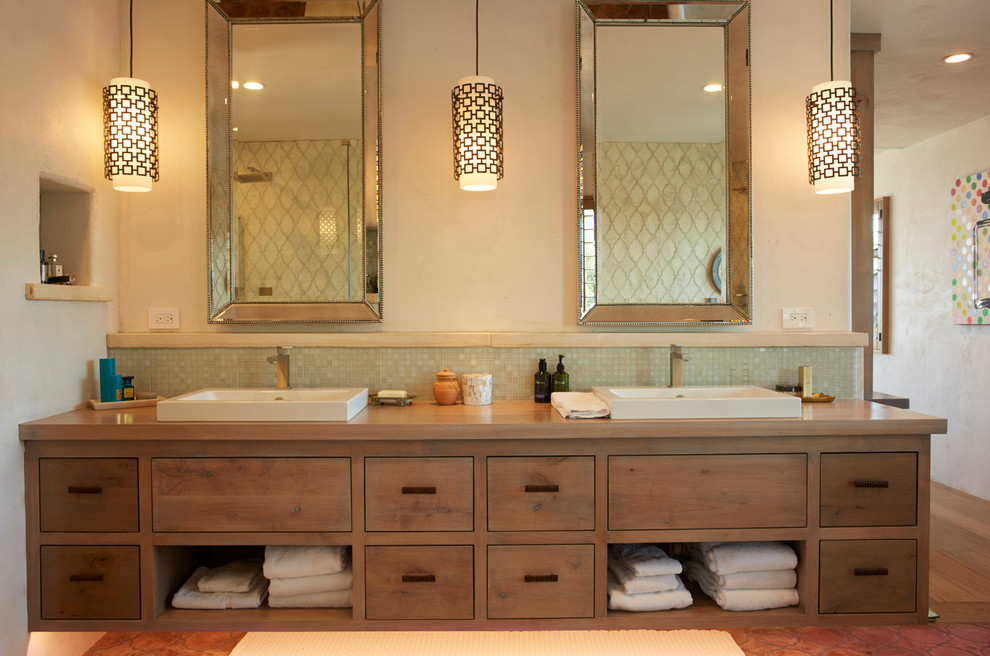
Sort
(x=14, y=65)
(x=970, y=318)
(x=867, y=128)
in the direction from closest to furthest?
1. (x=14, y=65)
2. (x=867, y=128)
3. (x=970, y=318)

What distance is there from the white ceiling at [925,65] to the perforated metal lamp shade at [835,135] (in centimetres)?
71

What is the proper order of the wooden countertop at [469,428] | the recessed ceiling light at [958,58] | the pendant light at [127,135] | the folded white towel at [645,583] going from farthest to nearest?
the recessed ceiling light at [958,58] < the pendant light at [127,135] < the folded white towel at [645,583] < the wooden countertop at [469,428]

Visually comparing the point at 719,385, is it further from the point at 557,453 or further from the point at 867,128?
the point at 867,128

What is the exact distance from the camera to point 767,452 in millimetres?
2160

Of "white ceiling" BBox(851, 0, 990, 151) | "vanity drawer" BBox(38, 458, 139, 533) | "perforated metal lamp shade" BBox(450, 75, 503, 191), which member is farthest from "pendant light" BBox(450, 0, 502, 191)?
"white ceiling" BBox(851, 0, 990, 151)

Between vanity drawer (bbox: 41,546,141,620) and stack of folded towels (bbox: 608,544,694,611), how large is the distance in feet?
5.30

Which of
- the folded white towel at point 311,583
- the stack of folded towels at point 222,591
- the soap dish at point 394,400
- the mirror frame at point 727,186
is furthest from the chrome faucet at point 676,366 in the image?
the stack of folded towels at point 222,591

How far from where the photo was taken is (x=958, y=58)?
11.1ft

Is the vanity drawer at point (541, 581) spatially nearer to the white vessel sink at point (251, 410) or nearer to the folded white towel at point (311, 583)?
the folded white towel at point (311, 583)

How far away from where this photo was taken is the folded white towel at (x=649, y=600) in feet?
7.15

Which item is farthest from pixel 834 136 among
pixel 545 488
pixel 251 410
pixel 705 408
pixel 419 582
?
pixel 251 410

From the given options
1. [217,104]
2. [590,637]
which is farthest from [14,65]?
[590,637]

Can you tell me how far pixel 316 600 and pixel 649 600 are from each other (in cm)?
115

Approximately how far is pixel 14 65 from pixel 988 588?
420 centimetres
